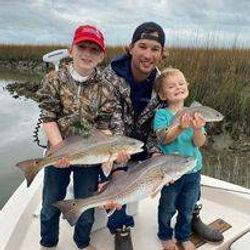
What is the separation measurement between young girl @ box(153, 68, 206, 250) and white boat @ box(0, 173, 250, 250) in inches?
7.0

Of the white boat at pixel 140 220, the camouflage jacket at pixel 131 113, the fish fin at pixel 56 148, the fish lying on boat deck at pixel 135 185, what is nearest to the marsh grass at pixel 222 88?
the white boat at pixel 140 220

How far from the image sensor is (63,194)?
3.47m

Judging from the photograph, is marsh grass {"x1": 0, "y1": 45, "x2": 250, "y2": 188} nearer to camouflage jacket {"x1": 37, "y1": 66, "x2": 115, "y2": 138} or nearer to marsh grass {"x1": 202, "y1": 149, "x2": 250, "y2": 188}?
marsh grass {"x1": 202, "y1": 149, "x2": 250, "y2": 188}

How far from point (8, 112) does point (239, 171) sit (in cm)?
937

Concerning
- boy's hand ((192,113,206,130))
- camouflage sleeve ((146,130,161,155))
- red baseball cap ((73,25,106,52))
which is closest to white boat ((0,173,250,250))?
camouflage sleeve ((146,130,161,155))

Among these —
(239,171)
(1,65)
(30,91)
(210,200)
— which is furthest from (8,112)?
(1,65)

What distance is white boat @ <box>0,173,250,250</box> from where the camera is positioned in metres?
3.71

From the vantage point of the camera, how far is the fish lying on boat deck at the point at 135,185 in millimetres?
3158

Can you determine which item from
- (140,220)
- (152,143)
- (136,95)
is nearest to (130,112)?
(136,95)

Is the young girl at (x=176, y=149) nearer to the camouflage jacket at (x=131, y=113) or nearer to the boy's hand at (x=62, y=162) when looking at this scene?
the camouflage jacket at (x=131, y=113)

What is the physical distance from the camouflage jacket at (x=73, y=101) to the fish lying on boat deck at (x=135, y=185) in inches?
16.5

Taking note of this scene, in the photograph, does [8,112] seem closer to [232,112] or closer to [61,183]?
[232,112]

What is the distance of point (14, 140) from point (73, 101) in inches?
296

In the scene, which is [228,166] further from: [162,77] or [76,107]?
[76,107]
